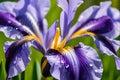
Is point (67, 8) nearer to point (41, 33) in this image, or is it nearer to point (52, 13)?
point (41, 33)

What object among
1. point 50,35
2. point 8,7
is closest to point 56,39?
point 50,35

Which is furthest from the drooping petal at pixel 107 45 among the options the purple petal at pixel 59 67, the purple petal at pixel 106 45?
the purple petal at pixel 59 67

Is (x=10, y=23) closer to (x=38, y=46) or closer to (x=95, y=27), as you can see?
(x=38, y=46)

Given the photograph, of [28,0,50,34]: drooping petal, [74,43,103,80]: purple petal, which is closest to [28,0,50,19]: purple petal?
[28,0,50,34]: drooping petal

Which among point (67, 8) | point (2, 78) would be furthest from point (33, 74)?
point (67, 8)

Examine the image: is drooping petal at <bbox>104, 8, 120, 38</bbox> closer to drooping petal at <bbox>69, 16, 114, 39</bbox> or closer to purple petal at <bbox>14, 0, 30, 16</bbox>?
drooping petal at <bbox>69, 16, 114, 39</bbox>

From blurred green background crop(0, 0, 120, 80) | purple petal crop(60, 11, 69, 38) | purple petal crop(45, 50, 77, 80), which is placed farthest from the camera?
blurred green background crop(0, 0, 120, 80)
